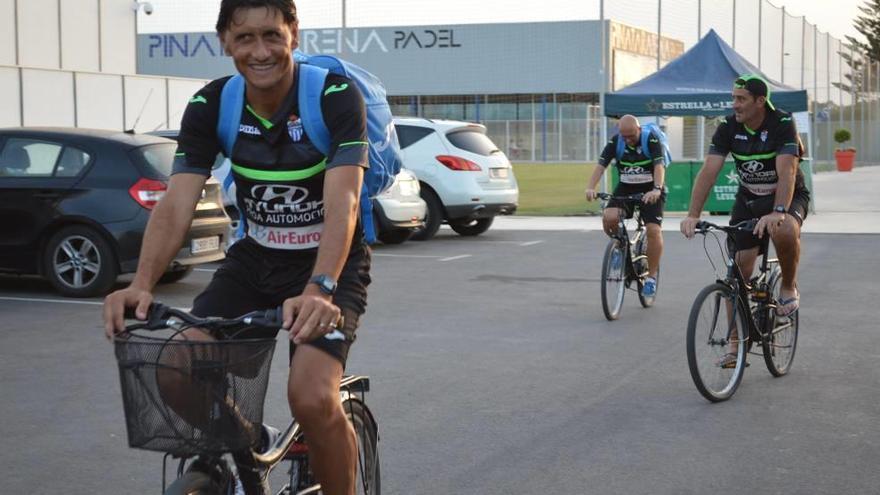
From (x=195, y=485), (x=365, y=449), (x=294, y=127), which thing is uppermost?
(x=294, y=127)

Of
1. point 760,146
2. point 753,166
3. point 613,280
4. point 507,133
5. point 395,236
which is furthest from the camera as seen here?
point 507,133

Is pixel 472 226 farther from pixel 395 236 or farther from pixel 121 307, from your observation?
pixel 121 307

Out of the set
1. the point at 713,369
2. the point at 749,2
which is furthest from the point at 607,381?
the point at 749,2

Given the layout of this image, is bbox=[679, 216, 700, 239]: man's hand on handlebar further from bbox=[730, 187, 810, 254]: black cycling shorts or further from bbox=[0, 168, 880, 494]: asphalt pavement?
bbox=[0, 168, 880, 494]: asphalt pavement

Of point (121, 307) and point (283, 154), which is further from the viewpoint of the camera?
point (283, 154)

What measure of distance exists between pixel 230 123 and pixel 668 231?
55.6 feet

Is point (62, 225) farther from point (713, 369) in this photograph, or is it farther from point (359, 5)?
point (359, 5)

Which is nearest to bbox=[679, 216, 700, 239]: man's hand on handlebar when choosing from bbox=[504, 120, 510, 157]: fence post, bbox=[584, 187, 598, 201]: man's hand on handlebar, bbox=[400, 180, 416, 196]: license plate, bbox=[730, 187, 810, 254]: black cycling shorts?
bbox=[730, 187, 810, 254]: black cycling shorts

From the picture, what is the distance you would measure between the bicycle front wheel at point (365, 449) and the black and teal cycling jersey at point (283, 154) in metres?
0.55

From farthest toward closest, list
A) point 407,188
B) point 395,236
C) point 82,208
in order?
1. point 395,236
2. point 407,188
3. point 82,208

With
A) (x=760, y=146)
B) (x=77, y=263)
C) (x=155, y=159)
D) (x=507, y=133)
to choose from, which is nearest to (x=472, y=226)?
(x=155, y=159)

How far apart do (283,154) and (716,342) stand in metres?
4.32

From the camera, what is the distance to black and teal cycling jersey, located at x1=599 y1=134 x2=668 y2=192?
11.7 m

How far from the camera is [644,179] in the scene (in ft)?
38.4
